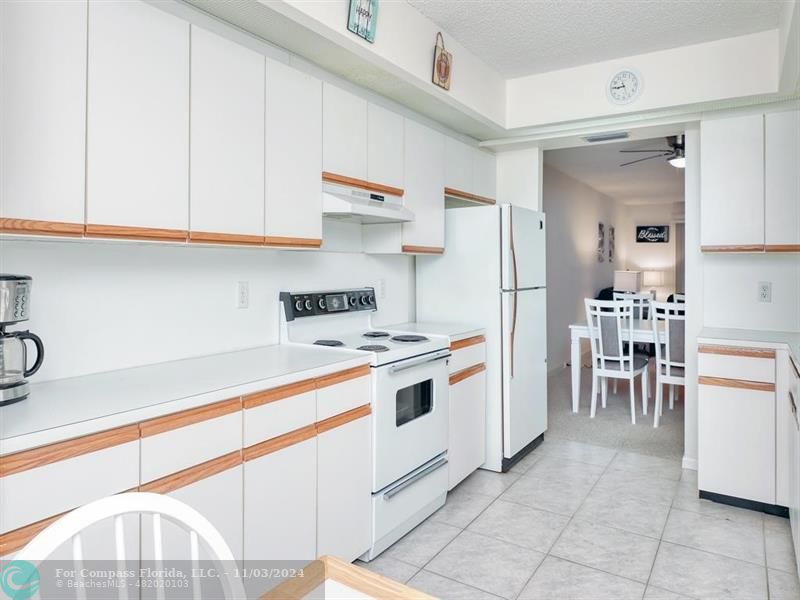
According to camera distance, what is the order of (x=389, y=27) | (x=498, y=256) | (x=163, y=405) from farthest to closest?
(x=498, y=256)
(x=389, y=27)
(x=163, y=405)

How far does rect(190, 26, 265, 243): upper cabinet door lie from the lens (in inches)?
75.5

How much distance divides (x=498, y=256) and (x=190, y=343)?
1897mm

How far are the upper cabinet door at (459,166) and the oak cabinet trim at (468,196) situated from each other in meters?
0.02

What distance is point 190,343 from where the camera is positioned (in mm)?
2232

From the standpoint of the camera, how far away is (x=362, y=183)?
2723mm

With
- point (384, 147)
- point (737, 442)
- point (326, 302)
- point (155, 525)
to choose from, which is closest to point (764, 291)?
point (737, 442)

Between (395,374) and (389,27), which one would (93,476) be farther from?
(389,27)

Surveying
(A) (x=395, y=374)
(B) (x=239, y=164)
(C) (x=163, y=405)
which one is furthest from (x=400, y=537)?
(B) (x=239, y=164)

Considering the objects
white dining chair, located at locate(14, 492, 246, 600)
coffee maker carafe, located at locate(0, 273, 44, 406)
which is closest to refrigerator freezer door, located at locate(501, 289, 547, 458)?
coffee maker carafe, located at locate(0, 273, 44, 406)

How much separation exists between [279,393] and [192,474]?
0.40 meters

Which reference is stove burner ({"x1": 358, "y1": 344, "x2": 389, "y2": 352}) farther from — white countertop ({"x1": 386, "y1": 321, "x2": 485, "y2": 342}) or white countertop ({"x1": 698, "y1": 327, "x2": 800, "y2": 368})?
white countertop ({"x1": 698, "y1": 327, "x2": 800, "y2": 368})

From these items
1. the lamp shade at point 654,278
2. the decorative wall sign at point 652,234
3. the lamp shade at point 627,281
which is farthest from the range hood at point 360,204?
the decorative wall sign at point 652,234

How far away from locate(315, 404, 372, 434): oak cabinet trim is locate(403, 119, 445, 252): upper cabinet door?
1.12 metres

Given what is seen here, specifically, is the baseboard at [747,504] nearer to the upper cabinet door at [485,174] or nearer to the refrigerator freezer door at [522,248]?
the refrigerator freezer door at [522,248]
